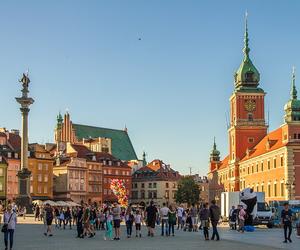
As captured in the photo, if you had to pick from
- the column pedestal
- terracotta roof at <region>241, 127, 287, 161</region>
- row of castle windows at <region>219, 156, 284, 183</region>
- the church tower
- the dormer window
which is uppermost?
the dormer window

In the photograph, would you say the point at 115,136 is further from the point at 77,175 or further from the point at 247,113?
the point at 247,113

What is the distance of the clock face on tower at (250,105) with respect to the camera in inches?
4173

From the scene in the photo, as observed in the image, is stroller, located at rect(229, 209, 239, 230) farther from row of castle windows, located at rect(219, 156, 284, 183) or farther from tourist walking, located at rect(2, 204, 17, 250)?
row of castle windows, located at rect(219, 156, 284, 183)

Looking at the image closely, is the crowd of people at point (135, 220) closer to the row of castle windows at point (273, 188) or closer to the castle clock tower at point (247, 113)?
the row of castle windows at point (273, 188)

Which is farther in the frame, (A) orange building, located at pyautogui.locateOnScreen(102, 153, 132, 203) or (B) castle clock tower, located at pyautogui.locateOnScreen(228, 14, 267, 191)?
(A) orange building, located at pyautogui.locateOnScreen(102, 153, 132, 203)

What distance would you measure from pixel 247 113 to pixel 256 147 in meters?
7.19

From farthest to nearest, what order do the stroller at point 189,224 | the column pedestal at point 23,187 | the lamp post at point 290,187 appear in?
the lamp post at point 290,187 < the column pedestal at point 23,187 < the stroller at point 189,224

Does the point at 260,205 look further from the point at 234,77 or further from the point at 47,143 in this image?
the point at 47,143

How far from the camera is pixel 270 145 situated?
9025 cm

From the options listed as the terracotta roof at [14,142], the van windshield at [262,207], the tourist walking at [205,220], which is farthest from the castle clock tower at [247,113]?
the tourist walking at [205,220]

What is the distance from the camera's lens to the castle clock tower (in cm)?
10588

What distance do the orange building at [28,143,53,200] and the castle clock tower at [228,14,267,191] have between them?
102 ft

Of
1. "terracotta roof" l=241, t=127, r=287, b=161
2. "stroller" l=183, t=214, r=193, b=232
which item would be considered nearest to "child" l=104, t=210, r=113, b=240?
"stroller" l=183, t=214, r=193, b=232

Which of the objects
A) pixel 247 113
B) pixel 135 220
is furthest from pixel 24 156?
pixel 247 113
